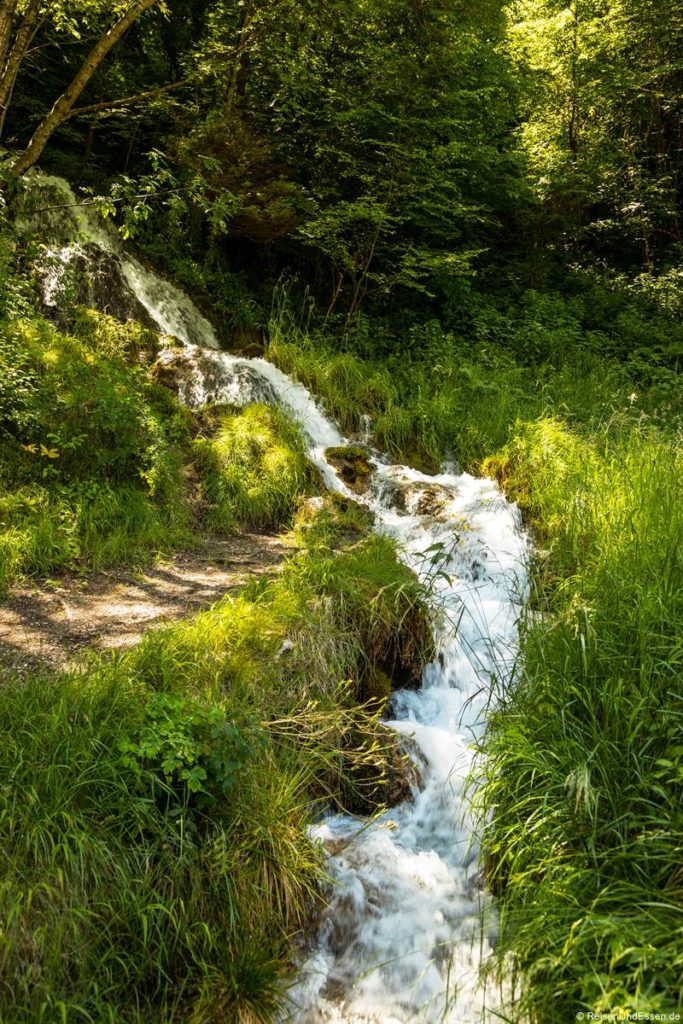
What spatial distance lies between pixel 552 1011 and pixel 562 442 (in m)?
5.67

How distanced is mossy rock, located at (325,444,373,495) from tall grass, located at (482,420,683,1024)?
157 inches

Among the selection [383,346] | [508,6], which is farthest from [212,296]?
[508,6]

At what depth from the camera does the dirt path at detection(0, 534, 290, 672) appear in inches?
147

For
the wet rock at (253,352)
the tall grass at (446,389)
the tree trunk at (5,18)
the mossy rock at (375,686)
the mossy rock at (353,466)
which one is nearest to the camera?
the mossy rock at (375,686)

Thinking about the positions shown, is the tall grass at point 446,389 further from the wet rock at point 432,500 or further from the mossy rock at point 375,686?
the mossy rock at point 375,686

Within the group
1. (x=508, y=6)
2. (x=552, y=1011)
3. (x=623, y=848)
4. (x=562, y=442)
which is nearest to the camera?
(x=552, y=1011)

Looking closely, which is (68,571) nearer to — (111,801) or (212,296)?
(111,801)

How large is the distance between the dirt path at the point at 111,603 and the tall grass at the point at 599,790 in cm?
221

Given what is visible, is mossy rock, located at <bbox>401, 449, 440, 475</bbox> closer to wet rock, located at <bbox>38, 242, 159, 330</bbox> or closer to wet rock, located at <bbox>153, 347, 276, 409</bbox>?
wet rock, located at <bbox>153, 347, 276, 409</bbox>

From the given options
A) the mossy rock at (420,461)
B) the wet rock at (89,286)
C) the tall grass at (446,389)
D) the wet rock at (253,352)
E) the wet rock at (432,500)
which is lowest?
the wet rock at (432,500)

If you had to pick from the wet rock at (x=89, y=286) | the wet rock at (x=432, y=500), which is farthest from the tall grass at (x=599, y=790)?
the wet rock at (x=89, y=286)

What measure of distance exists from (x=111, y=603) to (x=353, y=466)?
3.72m

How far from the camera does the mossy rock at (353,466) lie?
745cm

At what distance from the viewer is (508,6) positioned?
42.2 ft
